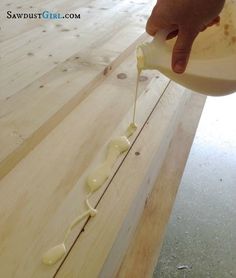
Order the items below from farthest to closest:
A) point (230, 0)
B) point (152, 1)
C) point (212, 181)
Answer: point (152, 1) < point (212, 181) < point (230, 0)

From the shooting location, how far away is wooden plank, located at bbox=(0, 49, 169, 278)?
538 mm

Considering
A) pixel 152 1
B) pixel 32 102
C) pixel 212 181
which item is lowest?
pixel 212 181

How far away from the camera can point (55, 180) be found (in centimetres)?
65

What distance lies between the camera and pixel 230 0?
2.52 ft

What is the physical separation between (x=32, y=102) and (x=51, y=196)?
11.1 inches

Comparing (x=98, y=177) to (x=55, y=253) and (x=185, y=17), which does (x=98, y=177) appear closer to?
(x=55, y=253)

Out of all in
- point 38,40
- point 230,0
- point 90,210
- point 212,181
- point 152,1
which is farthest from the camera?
point 152,1

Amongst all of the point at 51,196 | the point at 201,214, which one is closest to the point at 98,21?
the point at 201,214

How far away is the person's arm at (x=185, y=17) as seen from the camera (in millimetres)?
505

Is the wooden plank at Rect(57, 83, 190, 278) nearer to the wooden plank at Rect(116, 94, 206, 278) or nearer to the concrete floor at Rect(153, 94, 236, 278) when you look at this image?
the wooden plank at Rect(116, 94, 206, 278)

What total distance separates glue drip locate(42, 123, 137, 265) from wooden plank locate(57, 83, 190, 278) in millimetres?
15

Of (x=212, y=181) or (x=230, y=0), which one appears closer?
(x=230, y=0)

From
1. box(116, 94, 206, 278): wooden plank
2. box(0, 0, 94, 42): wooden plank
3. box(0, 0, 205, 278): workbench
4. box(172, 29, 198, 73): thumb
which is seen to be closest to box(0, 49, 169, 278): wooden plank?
box(0, 0, 205, 278): workbench

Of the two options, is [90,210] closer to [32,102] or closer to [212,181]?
[32,102]
